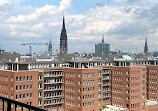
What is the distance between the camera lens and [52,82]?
81.3 metres

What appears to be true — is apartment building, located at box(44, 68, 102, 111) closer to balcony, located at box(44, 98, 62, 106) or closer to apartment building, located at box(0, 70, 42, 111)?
balcony, located at box(44, 98, 62, 106)

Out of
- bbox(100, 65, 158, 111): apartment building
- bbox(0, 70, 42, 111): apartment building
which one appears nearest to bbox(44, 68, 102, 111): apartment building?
bbox(100, 65, 158, 111): apartment building

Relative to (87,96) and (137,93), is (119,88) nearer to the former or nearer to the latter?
(137,93)

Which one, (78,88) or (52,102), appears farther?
(52,102)

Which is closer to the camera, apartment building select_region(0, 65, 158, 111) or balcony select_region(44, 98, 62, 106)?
apartment building select_region(0, 65, 158, 111)

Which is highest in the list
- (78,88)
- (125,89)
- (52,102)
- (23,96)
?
(78,88)

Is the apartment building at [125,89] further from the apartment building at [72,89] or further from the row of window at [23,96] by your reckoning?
the row of window at [23,96]

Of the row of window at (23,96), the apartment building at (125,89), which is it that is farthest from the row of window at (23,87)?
the apartment building at (125,89)

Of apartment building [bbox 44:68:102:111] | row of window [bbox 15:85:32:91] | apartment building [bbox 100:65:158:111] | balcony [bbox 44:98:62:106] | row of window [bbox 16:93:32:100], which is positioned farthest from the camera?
apartment building [bbox 100:65:158:111]

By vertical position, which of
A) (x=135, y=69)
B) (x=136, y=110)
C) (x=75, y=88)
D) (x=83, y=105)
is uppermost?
(x=135, y=69)

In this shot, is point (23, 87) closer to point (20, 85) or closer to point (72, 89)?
point (20, 85)

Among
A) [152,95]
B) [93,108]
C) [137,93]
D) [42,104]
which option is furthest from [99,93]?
[152,95]

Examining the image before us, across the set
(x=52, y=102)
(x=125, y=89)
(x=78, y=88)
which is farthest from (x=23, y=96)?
(x=125, y=89)

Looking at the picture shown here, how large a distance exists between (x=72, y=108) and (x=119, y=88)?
76.0 feet
